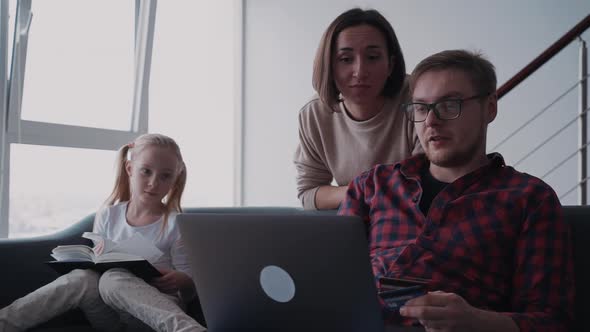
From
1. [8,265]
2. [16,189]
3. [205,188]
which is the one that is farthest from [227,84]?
[8,265]

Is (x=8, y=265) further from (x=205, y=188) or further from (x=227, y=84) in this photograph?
(x=227, y=84)

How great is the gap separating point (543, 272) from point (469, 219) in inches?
7.5

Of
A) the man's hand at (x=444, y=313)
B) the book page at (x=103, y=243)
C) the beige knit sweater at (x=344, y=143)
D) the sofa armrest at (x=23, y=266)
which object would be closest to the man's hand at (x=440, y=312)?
the man's hand at (x=444, y=313)

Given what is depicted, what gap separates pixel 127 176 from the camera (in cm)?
236

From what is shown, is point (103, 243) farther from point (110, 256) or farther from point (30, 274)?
point (30, 274)

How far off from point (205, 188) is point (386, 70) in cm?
316

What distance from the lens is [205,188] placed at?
4777mm

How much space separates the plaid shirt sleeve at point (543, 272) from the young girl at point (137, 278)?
79cm

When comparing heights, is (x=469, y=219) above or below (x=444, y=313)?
above

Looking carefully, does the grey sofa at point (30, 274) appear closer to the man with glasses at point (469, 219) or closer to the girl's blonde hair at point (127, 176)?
the girl's blonde hair at point (127, 176)

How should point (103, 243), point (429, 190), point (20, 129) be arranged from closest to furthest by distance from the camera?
point (429, 190) → point (103, 243) → point (20, 129)

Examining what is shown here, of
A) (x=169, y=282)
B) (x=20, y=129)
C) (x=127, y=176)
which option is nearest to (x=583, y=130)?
(x=169, y=282)

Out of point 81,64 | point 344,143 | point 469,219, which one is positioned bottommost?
point 469,219

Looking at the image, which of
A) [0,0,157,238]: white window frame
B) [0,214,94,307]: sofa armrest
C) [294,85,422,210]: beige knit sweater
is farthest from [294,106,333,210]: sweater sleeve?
[0,0,157,238]: white window frame
